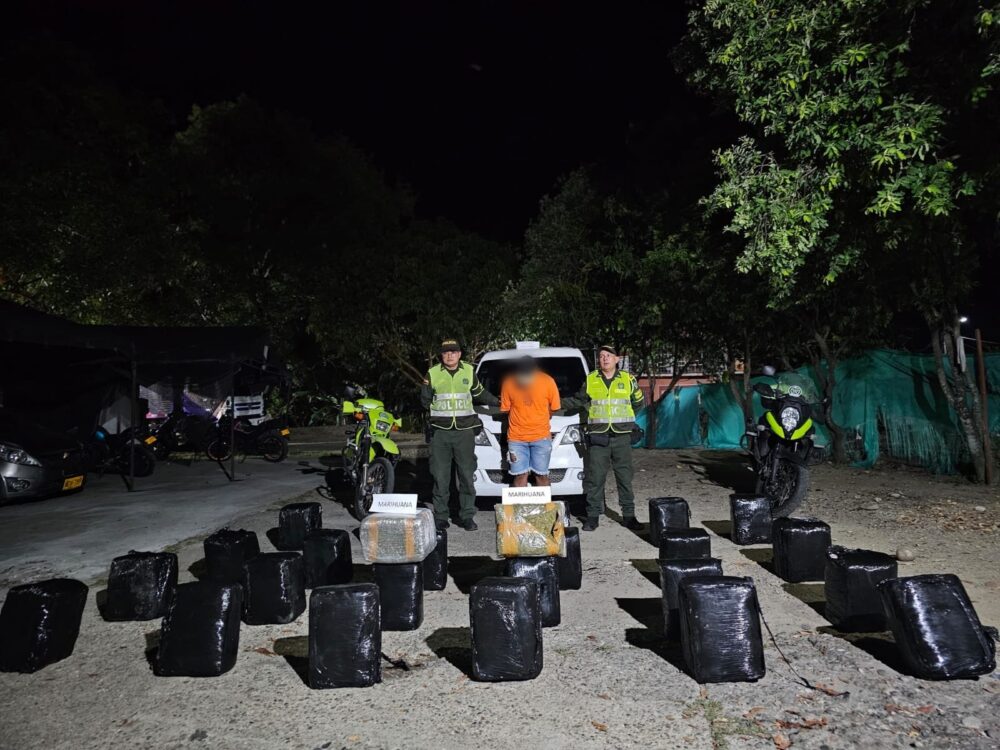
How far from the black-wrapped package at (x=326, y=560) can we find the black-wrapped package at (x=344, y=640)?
1524 mm

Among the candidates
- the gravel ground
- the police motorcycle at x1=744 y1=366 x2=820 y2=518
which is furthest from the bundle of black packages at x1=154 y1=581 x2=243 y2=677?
the police motorcycle at x1=744 y1=366 x2=820 y2=518

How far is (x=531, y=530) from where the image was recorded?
555 cm

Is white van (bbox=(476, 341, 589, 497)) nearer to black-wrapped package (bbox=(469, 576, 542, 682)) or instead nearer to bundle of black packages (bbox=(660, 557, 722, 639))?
bundle of black packages (bbox=(660, 557, 722, 639))

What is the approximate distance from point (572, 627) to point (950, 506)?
5.79 metres

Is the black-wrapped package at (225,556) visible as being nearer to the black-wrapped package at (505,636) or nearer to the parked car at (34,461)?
the black-wrapped package at (505,636)

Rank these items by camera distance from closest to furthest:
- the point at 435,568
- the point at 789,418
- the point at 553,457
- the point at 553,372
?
the point at 435,568 → the point at 789,418 → the point at 553,457 → the point at 553,372

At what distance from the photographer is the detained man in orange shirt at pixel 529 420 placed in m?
7.44

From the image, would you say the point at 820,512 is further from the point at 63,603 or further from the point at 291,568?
the point at 63,603

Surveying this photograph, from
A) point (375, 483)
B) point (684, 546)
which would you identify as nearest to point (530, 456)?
point (375, 483)

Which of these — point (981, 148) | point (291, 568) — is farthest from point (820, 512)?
point (291, 568)

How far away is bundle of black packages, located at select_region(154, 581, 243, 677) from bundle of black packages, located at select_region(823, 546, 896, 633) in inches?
144

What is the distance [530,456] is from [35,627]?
443 centimetres

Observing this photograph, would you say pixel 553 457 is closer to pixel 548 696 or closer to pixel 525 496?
pixel 525 496

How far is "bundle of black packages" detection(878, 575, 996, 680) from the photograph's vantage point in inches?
152
